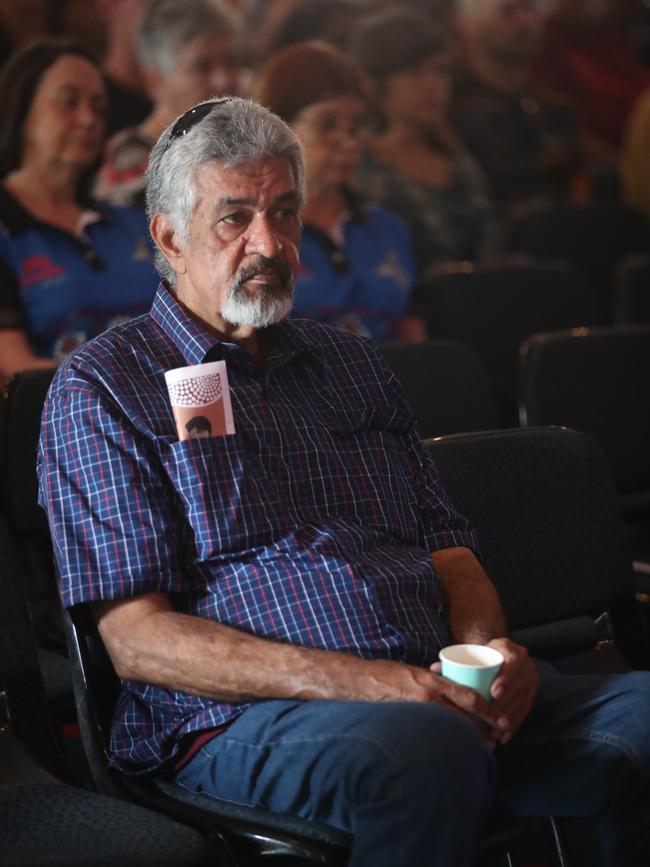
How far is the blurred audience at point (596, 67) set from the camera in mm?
5559

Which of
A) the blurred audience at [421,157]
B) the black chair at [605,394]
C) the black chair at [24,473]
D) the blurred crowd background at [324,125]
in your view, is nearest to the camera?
the black chair at [24,473]

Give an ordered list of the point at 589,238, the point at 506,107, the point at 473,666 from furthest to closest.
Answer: the point at 506,107 < the point at 589,238 < the point at 473,666

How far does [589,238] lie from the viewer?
172 inches

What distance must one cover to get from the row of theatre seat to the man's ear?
0.41 meters

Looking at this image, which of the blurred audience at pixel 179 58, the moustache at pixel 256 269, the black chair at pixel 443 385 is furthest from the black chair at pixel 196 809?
the blurred audience at pixel 179 58

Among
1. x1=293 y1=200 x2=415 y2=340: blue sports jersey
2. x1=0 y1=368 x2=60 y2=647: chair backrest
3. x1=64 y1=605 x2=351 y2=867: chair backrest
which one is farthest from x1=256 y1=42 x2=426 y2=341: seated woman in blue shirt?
x1=64 y1=605 x2=351 y2=867: chair backrest

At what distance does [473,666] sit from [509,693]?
0.35ft

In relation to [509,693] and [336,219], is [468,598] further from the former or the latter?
[336,219]

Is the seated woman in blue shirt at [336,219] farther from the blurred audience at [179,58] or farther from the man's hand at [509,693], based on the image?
the man's hand at [509,693]

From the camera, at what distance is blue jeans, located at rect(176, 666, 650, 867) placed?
1.31 meters

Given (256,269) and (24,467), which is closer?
(256,269)

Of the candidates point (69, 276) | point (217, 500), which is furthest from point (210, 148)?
point (69, 276)

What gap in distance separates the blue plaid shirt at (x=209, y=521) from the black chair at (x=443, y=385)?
2.53 ft

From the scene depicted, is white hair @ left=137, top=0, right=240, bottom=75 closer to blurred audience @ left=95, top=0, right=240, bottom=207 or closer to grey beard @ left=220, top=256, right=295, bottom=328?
blurred audience @ left=95, top=0, right=240, bottom=207
